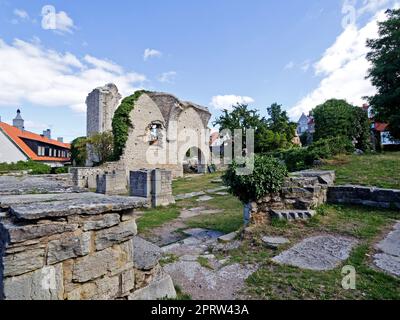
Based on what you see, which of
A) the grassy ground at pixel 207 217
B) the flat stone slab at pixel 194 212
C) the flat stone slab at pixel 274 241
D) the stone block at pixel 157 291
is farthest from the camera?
the flat stone slab at pixel 194 212

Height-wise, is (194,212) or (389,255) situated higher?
(389,255)

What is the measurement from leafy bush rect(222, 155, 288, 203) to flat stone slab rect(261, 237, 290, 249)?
898 millimetres

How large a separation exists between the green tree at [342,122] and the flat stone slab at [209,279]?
2135 cm

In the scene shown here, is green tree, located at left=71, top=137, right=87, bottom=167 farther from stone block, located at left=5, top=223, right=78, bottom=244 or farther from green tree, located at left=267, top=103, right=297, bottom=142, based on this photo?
green tree, located at left=267, top=103, right=297, bottom=142

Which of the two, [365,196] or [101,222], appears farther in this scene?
[365,196]

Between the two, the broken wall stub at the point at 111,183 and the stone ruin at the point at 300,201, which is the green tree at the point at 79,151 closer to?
the broken wall stub at the point at 111,183

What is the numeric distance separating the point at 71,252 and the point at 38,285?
255 mm

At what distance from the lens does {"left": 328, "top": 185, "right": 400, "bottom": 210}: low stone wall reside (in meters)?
5.21

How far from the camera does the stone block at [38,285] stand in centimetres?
146

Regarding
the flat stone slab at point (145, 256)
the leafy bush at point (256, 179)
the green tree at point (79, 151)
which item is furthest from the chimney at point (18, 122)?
the flat stone slab at point (145, 256)

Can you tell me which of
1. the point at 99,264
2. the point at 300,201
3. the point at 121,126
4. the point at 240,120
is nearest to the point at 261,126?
the point at 240,120

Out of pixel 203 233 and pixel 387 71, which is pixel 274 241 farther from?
pixel 387 71

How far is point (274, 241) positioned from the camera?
3861 mm
